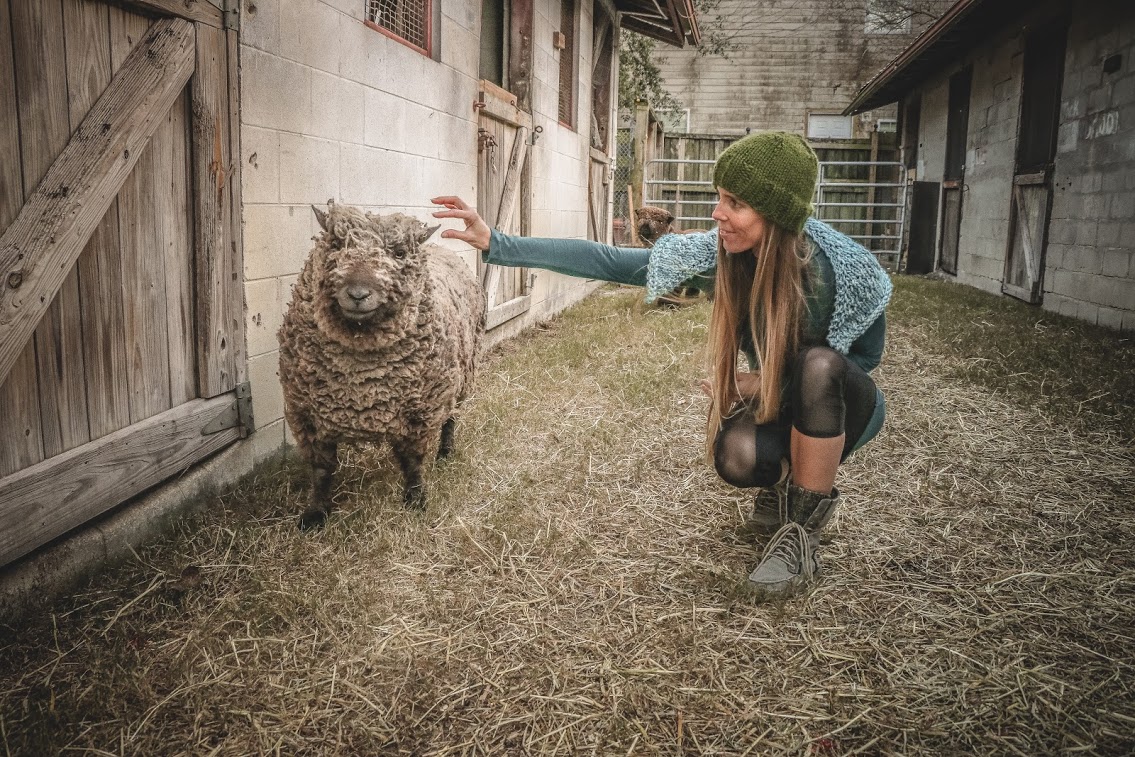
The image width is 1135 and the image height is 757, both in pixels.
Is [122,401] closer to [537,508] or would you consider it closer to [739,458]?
[537,508]

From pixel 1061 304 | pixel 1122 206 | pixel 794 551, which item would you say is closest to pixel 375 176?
pixel 794 551

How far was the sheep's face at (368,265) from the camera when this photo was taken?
2.81 m

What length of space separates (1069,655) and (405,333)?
2494 millimetres

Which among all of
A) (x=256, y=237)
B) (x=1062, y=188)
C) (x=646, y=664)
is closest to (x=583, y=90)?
(x=1062, y=188)

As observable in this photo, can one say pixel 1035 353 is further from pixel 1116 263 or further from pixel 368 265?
pixel 368 265

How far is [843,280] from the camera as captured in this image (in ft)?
8.57

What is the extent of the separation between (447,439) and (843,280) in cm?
221

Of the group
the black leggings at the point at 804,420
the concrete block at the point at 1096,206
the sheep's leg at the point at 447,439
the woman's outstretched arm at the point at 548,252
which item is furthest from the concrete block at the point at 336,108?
the concrete block at the point at 1096,206

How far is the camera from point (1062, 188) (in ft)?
28.1

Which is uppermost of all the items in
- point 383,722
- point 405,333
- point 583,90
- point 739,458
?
point 583,90

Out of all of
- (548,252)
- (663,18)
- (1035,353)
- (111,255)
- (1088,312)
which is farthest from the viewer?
(663,18)

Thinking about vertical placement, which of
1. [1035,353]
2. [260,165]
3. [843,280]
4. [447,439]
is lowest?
[447,439]

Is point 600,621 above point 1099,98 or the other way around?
the other way around

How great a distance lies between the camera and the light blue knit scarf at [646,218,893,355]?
2.62m
